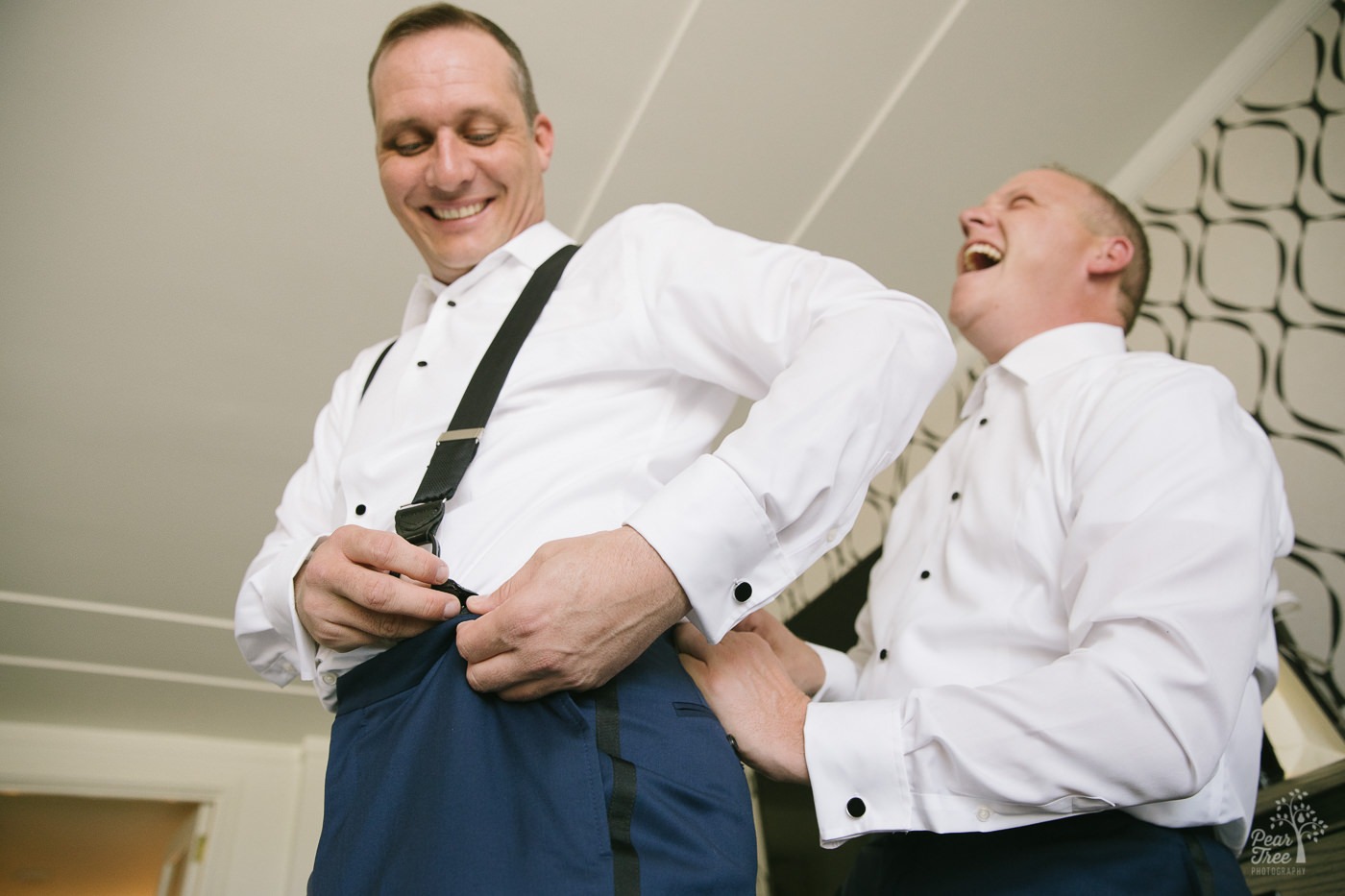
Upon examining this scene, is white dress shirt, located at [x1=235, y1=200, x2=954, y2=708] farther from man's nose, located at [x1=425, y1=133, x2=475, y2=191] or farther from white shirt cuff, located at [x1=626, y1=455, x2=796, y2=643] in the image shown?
man's nose, located at [x1=425, y1=133, x2=475, y2=191]

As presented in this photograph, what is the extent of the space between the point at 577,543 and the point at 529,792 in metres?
0.17

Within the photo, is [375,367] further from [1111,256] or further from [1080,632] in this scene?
[1111,256]

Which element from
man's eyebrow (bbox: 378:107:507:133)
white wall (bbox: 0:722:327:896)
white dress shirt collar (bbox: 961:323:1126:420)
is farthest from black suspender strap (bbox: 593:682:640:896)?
white wall (bbox: 0:722:327:896)

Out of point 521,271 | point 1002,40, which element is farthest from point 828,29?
point 521,271

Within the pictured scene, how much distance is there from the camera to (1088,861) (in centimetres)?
92

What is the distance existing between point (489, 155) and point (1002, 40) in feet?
4.18

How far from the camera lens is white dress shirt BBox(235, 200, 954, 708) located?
766 mm

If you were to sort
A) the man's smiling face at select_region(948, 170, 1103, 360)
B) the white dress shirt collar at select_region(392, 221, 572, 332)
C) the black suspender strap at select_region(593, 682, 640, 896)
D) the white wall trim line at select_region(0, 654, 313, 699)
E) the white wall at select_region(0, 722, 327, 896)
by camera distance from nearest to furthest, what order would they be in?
the black suspender strap at select_region(593, 682, 640, 896), the white dress shirt collar at select_region(392, 221, 572, 332), the man's smiling face at select_region(948, 170, 1103, 360), the white wall trim line at select_region(0, 654, 313, 699), the white wall at select_region(0, 722, 327, 896)

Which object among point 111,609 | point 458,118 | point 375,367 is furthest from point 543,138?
point 111,609

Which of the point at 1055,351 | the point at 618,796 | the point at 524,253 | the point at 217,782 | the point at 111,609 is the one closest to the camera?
the point at 618,796

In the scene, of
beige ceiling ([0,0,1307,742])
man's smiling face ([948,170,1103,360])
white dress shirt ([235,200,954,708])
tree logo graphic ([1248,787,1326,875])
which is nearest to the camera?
white dress shirt ([235,200,954,708])

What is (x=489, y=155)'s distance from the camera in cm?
118

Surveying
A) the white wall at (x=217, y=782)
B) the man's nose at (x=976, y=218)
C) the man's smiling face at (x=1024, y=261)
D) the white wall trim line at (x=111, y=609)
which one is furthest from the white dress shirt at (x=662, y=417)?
the white wall at (x=217, y=782)

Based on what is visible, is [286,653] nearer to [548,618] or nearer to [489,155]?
[548,618]
